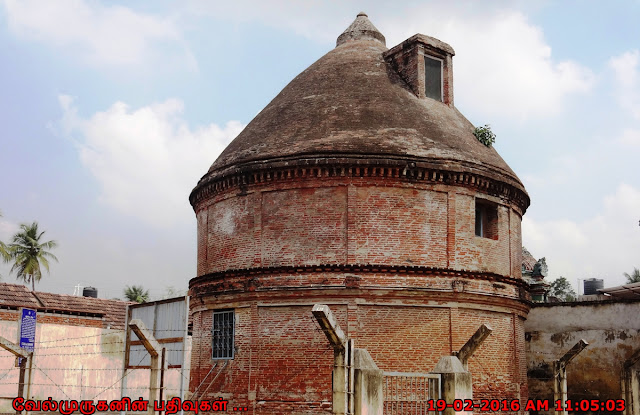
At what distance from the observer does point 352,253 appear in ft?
60.9

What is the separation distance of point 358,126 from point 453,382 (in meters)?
9.46

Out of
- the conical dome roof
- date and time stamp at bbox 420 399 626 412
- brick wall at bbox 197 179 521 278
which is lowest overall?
date and time stamp at bbox 420 399 626 412

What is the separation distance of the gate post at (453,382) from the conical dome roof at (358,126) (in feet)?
25.3

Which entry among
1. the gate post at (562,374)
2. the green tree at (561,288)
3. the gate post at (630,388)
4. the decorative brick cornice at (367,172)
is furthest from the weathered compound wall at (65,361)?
the green tree at (561,288)

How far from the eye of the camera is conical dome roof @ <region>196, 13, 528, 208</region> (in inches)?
761

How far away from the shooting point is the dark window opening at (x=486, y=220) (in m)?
20.5

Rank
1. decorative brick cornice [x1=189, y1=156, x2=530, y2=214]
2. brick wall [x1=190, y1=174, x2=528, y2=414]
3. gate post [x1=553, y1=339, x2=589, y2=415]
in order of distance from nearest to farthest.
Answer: gate post [x1=553, y1=339, x2=589, y2=415] < brick wall [x1=190, y1=174, x2=528, y2=414] < decorative brick cornice [x1=189, y1=156, x2=530, y2=214]

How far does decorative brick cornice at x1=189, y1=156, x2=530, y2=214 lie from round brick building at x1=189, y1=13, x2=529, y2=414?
4 cm

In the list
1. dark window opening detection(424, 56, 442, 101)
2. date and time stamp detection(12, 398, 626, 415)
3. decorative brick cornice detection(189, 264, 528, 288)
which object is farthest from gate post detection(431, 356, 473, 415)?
dark window opening detection(424, 56, 442, 101)

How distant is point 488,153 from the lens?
2147 centimetres

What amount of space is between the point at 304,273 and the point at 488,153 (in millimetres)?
7076

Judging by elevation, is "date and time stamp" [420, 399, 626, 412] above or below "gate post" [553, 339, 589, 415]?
below

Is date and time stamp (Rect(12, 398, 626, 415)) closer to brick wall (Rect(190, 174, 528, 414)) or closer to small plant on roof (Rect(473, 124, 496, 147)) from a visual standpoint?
brick wall (Rect(190, 174, 528, 414))

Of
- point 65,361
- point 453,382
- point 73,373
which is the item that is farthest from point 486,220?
point 73,373
